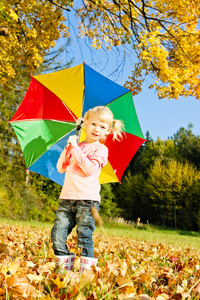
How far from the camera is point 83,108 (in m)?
3.10

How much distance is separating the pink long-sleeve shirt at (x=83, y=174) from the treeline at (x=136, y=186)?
561 cm

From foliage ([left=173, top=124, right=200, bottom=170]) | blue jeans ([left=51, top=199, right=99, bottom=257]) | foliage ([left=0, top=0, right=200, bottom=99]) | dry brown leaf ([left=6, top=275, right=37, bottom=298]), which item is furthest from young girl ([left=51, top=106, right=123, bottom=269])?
foliage ([left=173, top=124, right=200, bottom=170])

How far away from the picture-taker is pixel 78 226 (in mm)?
2080

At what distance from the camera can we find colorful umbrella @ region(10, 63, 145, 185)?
310 cm

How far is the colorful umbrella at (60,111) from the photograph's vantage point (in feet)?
10.2

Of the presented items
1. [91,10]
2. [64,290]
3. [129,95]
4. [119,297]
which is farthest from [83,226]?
[91,10]

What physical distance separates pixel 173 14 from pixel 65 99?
3.73 m

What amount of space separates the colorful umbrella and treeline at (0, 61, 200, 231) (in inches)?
171

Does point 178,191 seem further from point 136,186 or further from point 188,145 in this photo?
point 188,145

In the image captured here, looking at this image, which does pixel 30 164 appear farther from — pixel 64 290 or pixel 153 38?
pixel 153 38

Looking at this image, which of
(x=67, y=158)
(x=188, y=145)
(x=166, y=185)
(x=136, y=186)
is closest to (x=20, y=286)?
(x=67, y=158)

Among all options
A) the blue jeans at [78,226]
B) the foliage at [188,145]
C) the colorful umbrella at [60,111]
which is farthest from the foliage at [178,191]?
the blue jeans at [78,226]

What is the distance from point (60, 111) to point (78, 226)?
4.98ft

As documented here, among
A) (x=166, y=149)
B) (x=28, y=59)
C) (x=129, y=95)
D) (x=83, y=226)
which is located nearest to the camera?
(x=83, y=226)
